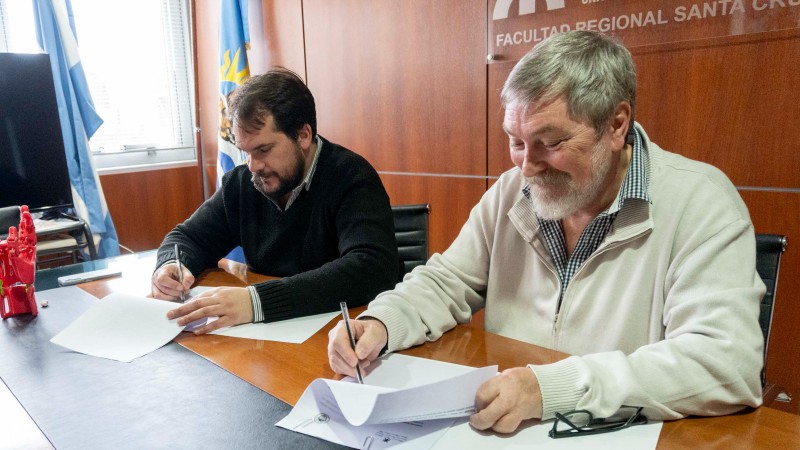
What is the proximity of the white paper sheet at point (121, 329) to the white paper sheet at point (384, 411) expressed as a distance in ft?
1.56

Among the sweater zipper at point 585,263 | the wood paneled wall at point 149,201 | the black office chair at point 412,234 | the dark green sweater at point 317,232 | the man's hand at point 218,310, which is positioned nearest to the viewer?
the sweater zipper at point 585,263

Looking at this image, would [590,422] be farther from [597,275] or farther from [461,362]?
[597,275]

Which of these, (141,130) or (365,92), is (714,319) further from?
(141,130)

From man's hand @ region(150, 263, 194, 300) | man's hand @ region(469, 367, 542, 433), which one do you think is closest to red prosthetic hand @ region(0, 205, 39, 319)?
man's hand @ region(150, 263, 194, 300)

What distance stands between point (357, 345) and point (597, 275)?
0.51m

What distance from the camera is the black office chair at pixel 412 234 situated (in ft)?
6.49

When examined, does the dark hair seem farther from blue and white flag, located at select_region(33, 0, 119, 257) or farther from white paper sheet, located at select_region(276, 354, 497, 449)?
blue and white flag, located at select_region(33, 0, 119, 257)

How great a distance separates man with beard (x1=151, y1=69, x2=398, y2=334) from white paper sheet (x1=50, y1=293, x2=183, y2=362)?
15 cm

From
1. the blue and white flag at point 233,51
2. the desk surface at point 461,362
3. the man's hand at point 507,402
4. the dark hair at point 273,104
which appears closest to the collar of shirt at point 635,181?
the desk surface at point 461,362

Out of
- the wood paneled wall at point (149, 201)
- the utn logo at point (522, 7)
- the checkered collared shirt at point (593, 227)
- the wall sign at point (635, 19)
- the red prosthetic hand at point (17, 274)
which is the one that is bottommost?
the wood paneled wall at point (149, 201)

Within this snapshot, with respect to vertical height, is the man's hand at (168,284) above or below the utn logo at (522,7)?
below

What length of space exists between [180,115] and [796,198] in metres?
3.82

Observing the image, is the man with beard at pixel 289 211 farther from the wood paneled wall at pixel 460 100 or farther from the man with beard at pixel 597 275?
the wood paneled wall at pixel 460 100

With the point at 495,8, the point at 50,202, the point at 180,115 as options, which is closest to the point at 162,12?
the point at 180,115
